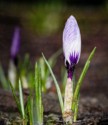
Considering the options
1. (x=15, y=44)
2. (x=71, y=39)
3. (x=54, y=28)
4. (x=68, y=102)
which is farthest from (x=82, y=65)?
(x=71, y=39)

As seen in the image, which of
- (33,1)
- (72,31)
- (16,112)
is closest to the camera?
(72,31)

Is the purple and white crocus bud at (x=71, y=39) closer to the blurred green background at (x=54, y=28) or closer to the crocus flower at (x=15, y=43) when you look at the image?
the crocus flower at (x=15, y=43)

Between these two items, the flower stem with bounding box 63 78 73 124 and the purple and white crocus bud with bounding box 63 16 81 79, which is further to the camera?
the flower stem with bounding box 63 78 73 124

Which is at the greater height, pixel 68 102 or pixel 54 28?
pixel 54 28

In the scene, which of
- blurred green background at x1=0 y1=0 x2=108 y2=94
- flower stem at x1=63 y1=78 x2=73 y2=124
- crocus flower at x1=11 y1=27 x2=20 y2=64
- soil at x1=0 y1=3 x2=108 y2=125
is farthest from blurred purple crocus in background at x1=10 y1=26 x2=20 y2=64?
flower stem at x1=63 y1=78 x2=73 y2=124

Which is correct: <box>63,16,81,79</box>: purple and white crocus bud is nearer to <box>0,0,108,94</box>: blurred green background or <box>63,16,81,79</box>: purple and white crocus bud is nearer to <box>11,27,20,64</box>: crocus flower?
<box>11,27,20,64</box>: crocus flower

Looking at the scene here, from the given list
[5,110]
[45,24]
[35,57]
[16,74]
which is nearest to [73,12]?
[45,24]

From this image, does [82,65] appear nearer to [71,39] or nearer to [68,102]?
[68,102]

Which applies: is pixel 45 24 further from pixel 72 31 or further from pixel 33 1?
pixel 72 31
